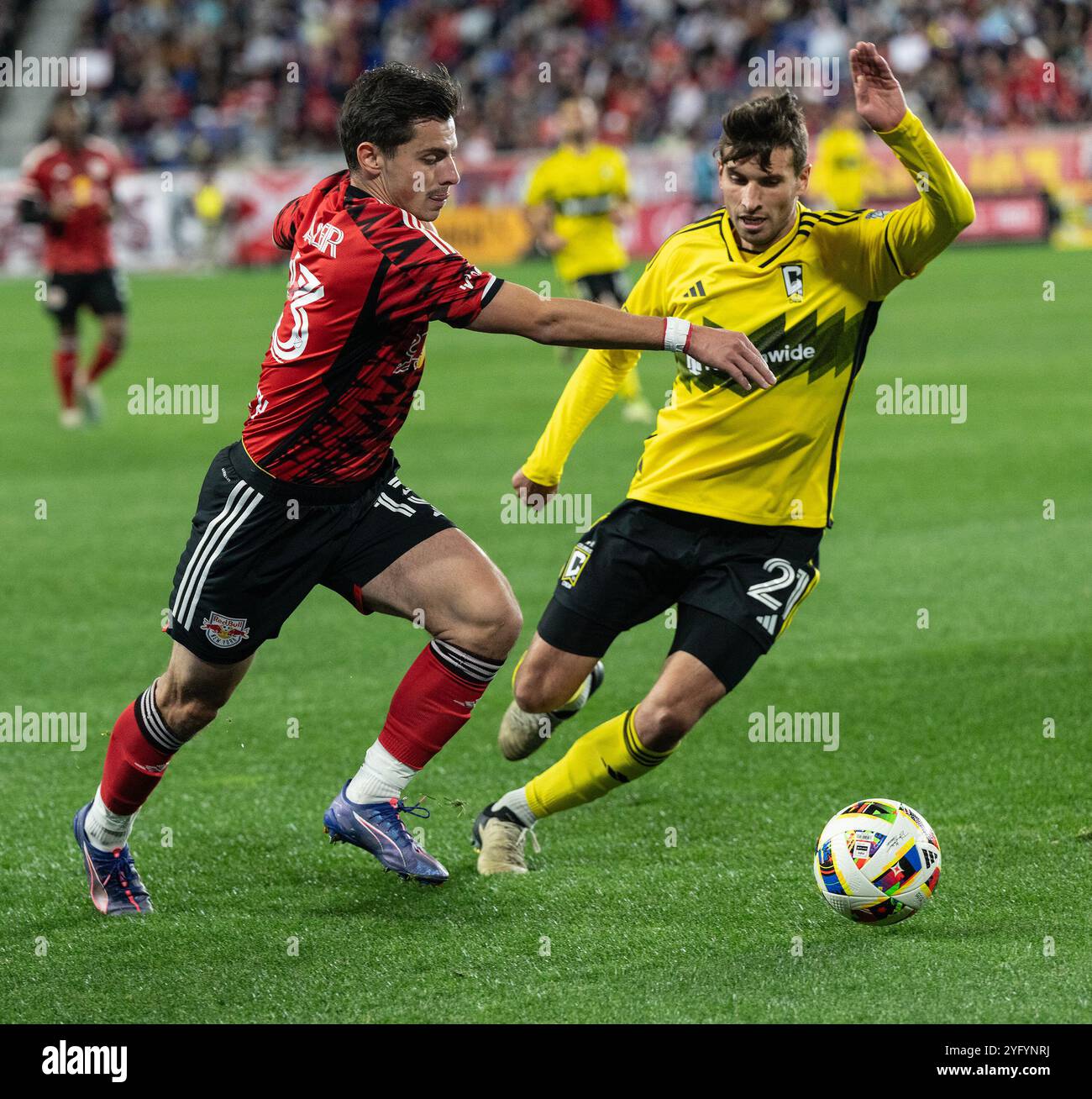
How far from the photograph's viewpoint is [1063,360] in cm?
1667

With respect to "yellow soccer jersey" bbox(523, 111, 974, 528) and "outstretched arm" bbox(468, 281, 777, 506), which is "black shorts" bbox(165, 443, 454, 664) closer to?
"outstretched arm" bbox(468, 281, 777, 506)

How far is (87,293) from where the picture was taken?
48.9 feet

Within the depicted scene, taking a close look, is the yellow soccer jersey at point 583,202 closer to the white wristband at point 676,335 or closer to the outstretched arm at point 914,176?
the outstretched arm at point 914,176

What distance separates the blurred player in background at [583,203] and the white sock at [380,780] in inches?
436

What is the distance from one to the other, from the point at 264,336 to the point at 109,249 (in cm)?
609

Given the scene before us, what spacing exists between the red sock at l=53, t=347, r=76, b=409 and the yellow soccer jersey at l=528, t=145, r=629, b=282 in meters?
4.41

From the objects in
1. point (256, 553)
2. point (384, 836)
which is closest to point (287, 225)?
point (256, 553)

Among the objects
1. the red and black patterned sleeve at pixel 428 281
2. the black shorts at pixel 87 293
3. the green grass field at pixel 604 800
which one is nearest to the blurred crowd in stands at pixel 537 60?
the black shorts at pixel 87 293

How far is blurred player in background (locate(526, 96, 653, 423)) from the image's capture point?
16109 mm

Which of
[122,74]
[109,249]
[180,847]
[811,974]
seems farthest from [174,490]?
[122,74]

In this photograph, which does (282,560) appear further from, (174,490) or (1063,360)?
(1063,360)

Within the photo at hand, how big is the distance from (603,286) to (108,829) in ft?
38.9

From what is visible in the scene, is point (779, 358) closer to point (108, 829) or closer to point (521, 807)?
point (521, 807)

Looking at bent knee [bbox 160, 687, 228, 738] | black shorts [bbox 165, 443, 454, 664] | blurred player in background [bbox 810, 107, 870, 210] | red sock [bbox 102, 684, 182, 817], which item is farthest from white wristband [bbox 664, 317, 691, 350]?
blurred player in background [bbox 810, 107, 870, 210]
